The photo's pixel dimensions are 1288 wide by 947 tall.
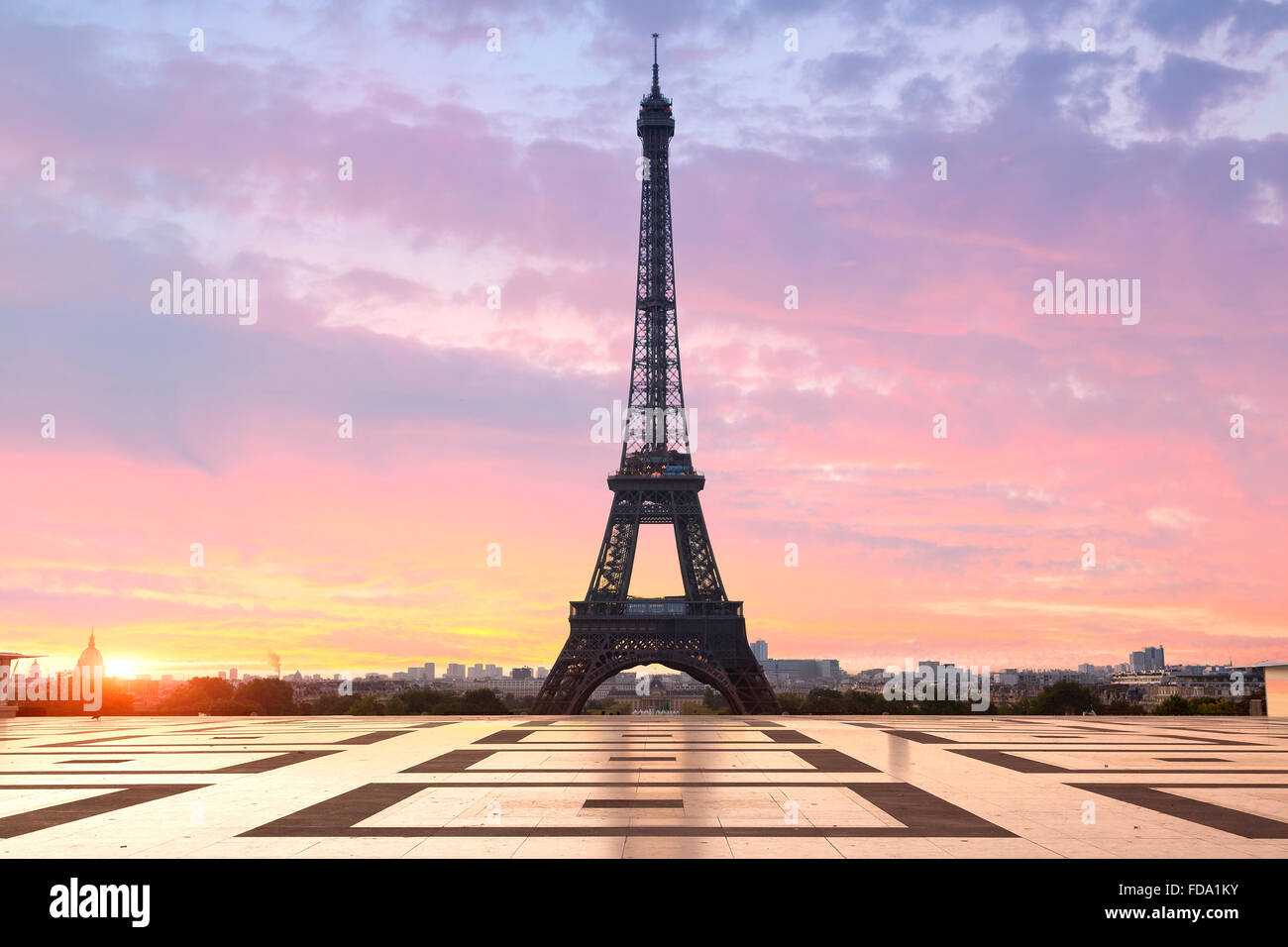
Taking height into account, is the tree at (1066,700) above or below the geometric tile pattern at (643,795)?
below

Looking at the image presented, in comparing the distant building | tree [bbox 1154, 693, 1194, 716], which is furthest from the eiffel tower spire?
the distant building

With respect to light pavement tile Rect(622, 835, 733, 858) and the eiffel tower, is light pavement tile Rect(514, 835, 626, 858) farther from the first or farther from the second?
the eiffel tower

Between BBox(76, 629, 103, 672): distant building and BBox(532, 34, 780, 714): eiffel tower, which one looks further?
BBox(76, 629, 103, 672): distant building

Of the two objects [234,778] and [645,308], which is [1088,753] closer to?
[234,778]

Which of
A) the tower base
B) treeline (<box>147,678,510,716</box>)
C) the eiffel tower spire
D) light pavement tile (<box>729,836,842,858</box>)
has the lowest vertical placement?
treeline (<box>147,678,510,716</box>)

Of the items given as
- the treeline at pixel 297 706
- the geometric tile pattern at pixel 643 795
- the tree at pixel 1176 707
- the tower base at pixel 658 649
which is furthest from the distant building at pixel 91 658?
the tree at pixel 1176 707

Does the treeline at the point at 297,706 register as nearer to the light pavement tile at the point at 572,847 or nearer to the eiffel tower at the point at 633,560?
the eiffel tower at the point at 633,560
